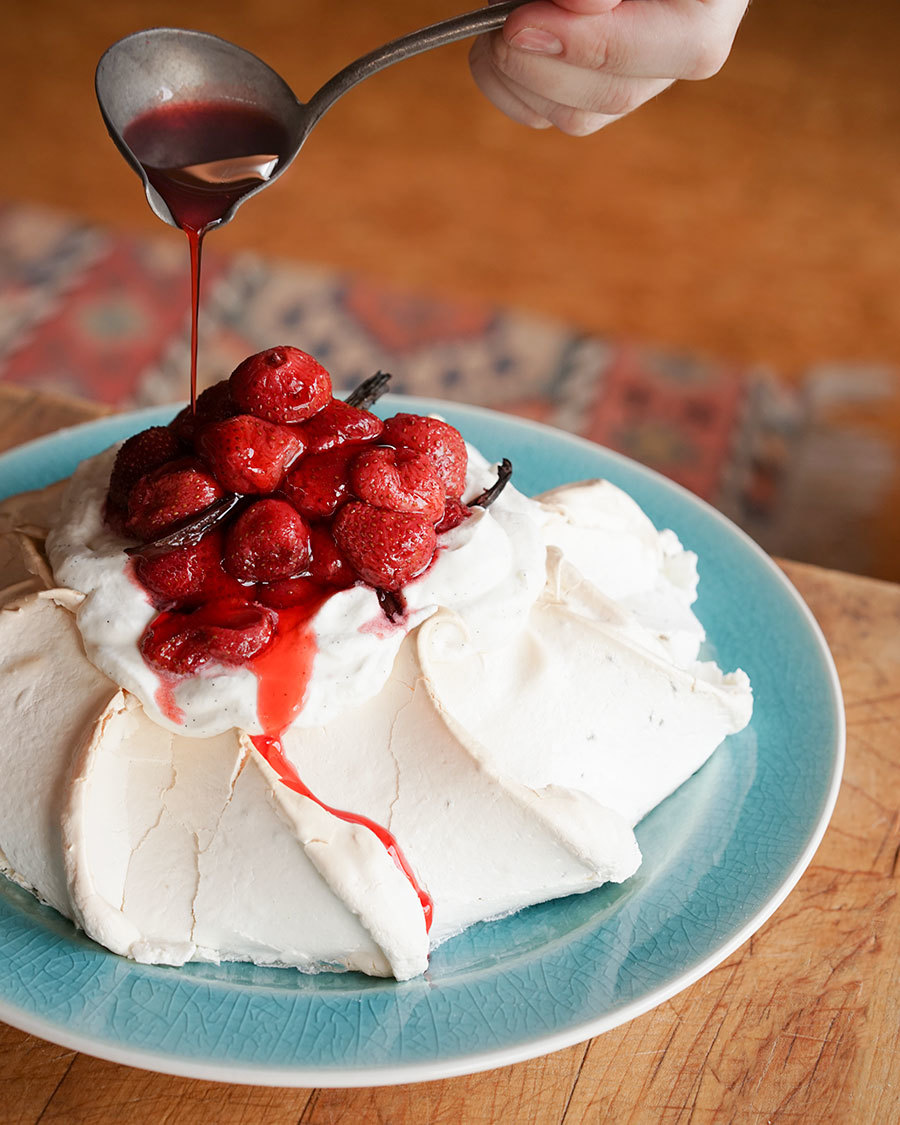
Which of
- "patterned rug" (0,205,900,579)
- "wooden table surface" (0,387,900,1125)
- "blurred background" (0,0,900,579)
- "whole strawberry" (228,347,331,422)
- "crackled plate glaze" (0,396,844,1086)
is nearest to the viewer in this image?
"crackled plate glaze" (0,396,844,1086)

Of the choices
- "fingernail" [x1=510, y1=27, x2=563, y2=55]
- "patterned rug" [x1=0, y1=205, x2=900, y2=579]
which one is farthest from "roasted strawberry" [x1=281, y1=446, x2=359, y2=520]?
"patterned rug" [x1=0, y1=205, x2=900, y2=579]

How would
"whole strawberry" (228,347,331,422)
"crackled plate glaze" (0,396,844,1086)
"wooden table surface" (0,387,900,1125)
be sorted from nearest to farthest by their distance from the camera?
"crackled plate glaze" (0,396,844,1086) < "wooden table surface" (0,387,900,1125) < "whole strawberry" (228,347,331,422)

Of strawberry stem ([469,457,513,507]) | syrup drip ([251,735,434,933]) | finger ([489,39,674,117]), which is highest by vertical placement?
finger ([489,39,674,117])

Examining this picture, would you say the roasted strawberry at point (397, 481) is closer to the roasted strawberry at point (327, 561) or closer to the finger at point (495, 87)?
the roasted strawberry at point (327, 561)

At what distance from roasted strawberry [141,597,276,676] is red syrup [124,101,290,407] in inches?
10.6

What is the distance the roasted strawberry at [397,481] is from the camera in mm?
1296

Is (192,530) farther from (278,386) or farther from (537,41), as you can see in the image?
(537,41)

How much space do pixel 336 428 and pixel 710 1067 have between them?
2.57ft

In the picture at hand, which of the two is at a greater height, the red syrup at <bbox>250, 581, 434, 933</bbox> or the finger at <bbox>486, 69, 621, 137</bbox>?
the finger at <bbox>486, 69, 621, 137</bbox>

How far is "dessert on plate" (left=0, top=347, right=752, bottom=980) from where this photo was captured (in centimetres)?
123

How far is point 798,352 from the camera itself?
418 cm

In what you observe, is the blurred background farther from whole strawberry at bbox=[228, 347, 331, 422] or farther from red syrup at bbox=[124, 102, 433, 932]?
whole strawberry at bbox=[228, 347, 331, 422]

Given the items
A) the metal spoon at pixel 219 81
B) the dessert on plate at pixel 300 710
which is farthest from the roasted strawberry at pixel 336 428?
the metal spoon at pixel 219 81

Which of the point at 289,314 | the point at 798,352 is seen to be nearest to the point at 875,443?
the point at 798,352
